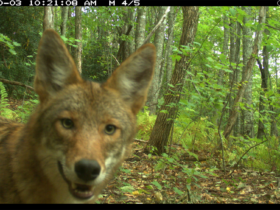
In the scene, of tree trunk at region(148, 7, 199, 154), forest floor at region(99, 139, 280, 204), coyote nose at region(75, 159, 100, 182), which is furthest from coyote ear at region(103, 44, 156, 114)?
tree trunk at region(148, 7, 199, 154)

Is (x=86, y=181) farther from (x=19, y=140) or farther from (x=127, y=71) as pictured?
(x=127, y=71)

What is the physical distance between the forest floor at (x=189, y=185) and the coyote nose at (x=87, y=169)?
185 cm

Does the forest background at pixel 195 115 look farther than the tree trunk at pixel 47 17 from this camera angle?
No

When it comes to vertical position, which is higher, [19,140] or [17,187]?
[19,140]

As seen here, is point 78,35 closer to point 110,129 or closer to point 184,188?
point 184,188

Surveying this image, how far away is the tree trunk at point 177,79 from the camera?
6.43 meters

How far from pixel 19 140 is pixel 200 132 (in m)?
6.81

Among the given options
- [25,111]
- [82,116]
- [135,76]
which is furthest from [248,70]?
[25,111]

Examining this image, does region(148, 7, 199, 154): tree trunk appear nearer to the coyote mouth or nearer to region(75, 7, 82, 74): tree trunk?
the coyote mouth

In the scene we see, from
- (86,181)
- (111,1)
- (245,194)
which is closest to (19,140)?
(86,181)

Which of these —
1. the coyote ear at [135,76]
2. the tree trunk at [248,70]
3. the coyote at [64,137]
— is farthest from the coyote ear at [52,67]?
the tree trunk at [248,70]

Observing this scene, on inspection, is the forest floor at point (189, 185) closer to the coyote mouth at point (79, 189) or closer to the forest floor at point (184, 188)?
the forest floor at point (184, 188)

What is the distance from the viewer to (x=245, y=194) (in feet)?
15.5
